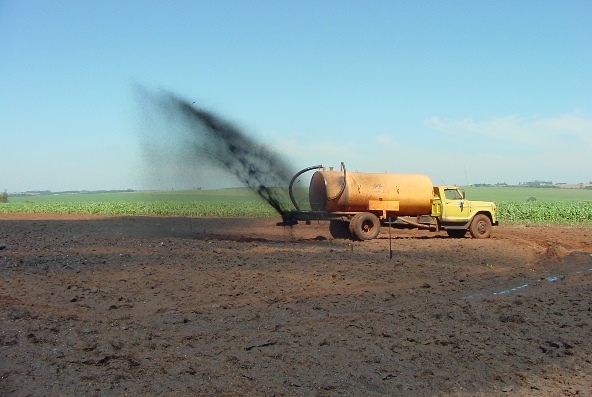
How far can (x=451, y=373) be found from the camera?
710cm

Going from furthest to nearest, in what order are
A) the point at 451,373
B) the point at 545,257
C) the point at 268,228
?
the point at 268,228, the point at 545,257, the point at 451,373

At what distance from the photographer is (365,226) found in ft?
71.7

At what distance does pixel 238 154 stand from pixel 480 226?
33.6ft

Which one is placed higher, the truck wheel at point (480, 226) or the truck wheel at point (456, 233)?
the truck wheel at point (480, 226)

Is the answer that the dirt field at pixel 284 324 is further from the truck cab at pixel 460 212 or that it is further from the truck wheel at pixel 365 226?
the truck cab at pixel 460 212

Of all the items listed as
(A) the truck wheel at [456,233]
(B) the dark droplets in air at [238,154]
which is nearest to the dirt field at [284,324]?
(B) the dark droplets in air at [238,154]

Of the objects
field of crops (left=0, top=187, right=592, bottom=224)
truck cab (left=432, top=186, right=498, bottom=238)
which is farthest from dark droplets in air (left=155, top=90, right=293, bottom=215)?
truck cab (left=432, top=186, right=498, bottom=238)

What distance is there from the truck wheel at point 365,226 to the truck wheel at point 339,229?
2.88 ft

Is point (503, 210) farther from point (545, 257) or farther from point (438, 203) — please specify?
point (545, 257)

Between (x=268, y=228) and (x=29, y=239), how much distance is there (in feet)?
32.1

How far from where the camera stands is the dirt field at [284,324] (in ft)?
22.1

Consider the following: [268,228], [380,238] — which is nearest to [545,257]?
[380,238]

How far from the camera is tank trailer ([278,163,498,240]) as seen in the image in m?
21.2

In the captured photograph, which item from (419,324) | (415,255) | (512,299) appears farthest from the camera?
(415,255)
